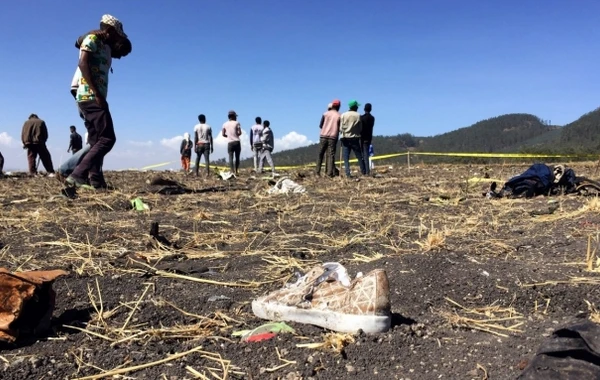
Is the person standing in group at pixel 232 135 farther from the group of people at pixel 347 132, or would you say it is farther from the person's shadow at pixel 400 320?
the person's shadow at pixel 400 320

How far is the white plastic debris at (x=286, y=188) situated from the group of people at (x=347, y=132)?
285 cm

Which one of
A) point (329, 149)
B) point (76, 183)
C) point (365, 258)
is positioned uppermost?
point (329, 149)

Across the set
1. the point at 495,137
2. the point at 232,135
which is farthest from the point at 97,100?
the point at 495,137

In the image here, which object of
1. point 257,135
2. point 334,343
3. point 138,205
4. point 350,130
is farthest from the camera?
point 257,135

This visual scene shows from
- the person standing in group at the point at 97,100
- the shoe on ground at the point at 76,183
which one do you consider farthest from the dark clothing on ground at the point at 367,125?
the shoe on ground at the point at 76,183

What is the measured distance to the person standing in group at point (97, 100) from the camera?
542cm

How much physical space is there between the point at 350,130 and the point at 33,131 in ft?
25.6

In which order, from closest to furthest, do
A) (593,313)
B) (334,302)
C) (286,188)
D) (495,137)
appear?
(334,302)
(593,313)
(286,188)
(495,137)

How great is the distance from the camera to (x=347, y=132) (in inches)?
388

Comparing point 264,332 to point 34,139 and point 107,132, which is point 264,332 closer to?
point 107,132

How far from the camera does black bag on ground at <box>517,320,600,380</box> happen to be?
1.23 metres

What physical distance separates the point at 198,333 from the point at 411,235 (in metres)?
2.14

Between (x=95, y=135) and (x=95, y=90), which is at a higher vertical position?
(x=95, y=90)

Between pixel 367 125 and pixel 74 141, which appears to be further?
pixel 74 141
